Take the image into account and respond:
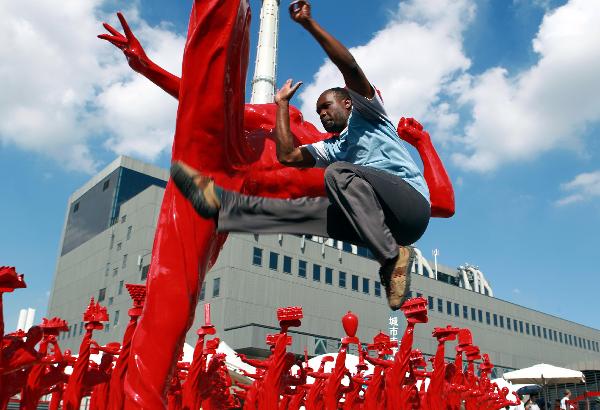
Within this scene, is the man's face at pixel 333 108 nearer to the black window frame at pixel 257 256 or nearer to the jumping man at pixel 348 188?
the jumping man at pixel 348 188

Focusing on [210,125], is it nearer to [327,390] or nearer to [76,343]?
[327,390]

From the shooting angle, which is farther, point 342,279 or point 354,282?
point 354,282

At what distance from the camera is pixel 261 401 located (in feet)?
26.7

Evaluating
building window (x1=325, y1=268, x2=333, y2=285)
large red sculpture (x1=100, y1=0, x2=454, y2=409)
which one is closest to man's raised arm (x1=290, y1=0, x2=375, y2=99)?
large red sculpture (x1=100, y1=0, x2=454, y2=409)

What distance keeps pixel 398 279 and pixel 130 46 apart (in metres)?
2.08

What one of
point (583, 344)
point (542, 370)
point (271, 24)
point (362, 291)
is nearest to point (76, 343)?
point (362, 291)

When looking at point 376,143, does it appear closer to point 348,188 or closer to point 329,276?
point 348,188

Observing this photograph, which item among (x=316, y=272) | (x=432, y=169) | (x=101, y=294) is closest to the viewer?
(x=432, y=169)

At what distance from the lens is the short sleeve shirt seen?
96.9 inches

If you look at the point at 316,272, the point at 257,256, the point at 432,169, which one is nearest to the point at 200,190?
the point at 432,169

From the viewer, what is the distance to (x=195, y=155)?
105 inches

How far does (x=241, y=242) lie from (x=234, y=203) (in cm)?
2496

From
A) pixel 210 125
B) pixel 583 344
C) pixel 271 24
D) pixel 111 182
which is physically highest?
pixel 271 24

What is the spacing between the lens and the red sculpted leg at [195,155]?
2604mm
